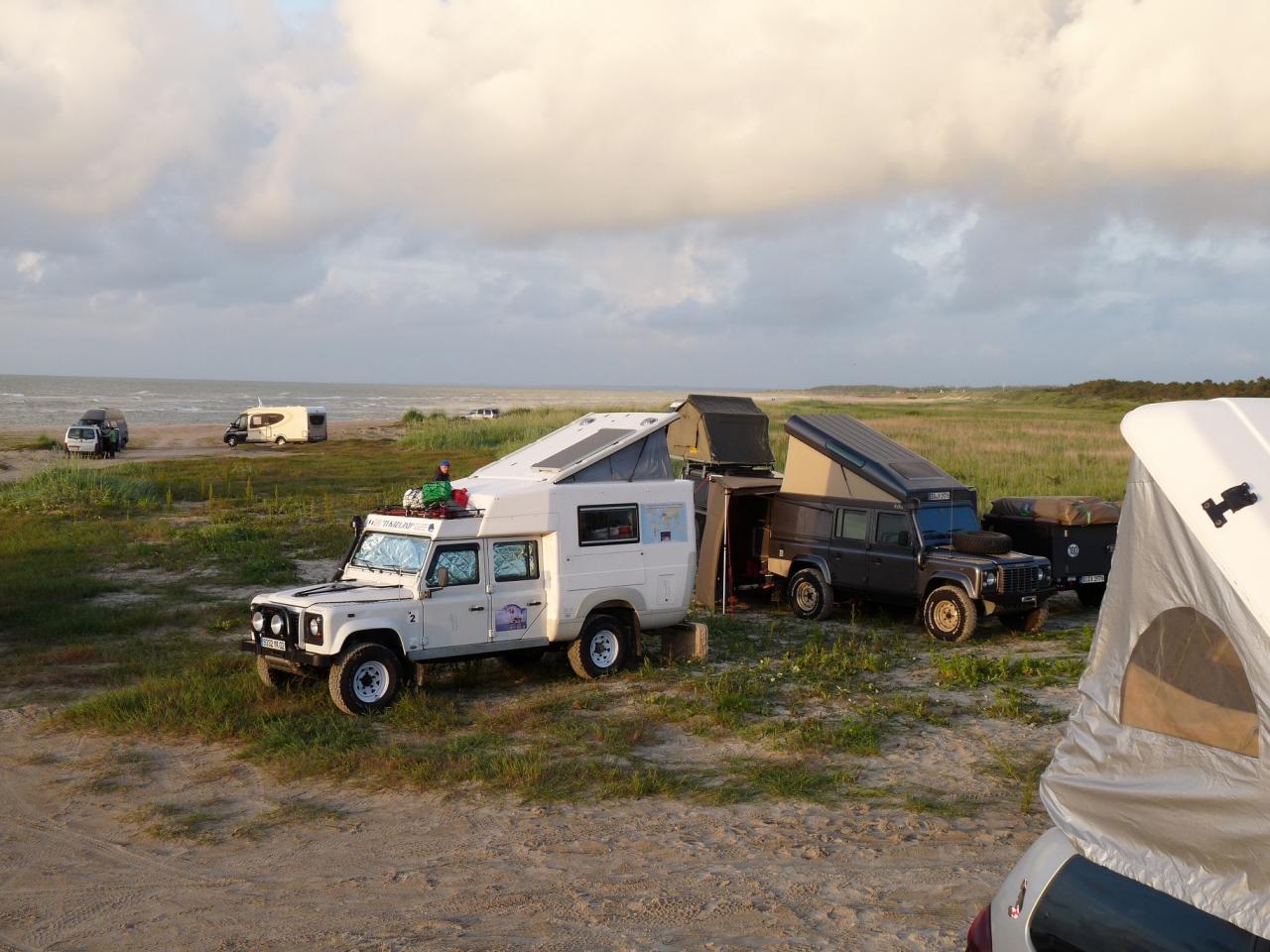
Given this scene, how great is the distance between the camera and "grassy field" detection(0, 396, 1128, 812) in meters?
9.62

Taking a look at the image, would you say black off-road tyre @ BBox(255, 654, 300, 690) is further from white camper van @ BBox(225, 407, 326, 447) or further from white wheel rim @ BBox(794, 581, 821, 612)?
white camper van @ BBox(225, 407, 326, 447)

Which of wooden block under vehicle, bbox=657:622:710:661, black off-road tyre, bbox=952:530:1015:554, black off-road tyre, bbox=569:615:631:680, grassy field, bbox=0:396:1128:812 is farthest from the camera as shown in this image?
black off-road tyre, bbox=952:530:1015:554

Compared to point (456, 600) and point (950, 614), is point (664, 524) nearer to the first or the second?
point (456, 600)

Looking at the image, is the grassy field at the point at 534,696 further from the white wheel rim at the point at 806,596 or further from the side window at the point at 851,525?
the side window at the point at 851,525

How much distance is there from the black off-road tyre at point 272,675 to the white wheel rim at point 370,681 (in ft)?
3.46

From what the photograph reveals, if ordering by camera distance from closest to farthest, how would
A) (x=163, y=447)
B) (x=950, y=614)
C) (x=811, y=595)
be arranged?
(x=950, y=614), (x=811, y=595), (x=163, y=447)

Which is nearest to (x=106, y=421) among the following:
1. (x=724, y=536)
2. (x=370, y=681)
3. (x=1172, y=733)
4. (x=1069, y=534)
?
(x=724, y=536)

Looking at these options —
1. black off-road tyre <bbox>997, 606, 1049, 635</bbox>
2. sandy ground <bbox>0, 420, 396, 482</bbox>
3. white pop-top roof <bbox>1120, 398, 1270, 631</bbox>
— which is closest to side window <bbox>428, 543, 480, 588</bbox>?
black off-road tyre <bbox>997, 606, 1049, 635</bbox>

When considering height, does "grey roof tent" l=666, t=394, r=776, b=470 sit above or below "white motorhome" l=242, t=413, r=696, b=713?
above

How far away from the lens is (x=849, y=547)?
16.9m

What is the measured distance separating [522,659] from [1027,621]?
23.9 ft

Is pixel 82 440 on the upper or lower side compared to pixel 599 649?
upper

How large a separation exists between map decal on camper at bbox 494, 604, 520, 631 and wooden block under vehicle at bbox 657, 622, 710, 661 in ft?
7.28

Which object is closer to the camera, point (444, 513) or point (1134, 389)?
point (444, 513)
